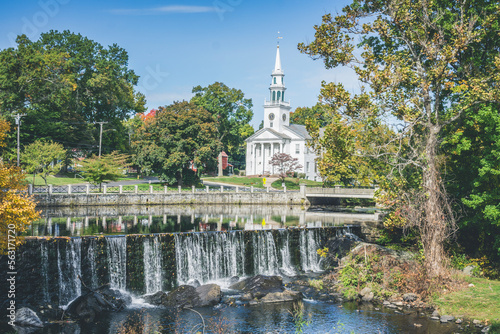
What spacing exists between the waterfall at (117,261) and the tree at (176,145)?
1347 inches

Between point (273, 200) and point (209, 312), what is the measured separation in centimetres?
3764

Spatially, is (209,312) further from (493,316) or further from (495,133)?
(495,133)

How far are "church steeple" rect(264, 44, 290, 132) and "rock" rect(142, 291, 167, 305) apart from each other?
72107 millimetres

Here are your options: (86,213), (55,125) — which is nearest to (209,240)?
(86,213)

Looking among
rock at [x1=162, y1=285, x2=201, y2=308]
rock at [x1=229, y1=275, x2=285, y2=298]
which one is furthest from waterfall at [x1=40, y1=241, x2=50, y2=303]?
rock at [x1=229, y1=275, x2=285, y2=298]

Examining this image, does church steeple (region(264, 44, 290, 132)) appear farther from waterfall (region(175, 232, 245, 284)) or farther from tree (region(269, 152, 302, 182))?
waterfall (region(175, 232, 245, 284))

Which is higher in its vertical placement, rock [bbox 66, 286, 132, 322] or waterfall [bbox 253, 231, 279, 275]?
waterfall [bbox 253, 231, 279, 275]

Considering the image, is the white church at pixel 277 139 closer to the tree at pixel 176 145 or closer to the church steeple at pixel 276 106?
the church steeple at pixel 276 106

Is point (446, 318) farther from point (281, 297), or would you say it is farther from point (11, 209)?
point (11, 209)

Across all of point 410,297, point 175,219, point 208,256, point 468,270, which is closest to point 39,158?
point 175,219

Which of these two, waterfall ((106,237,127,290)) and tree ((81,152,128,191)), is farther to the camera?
tree ((81,152,128,191))

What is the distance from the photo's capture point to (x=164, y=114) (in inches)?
2315

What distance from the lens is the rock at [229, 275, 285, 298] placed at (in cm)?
2073

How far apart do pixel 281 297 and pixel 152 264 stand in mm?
6819
